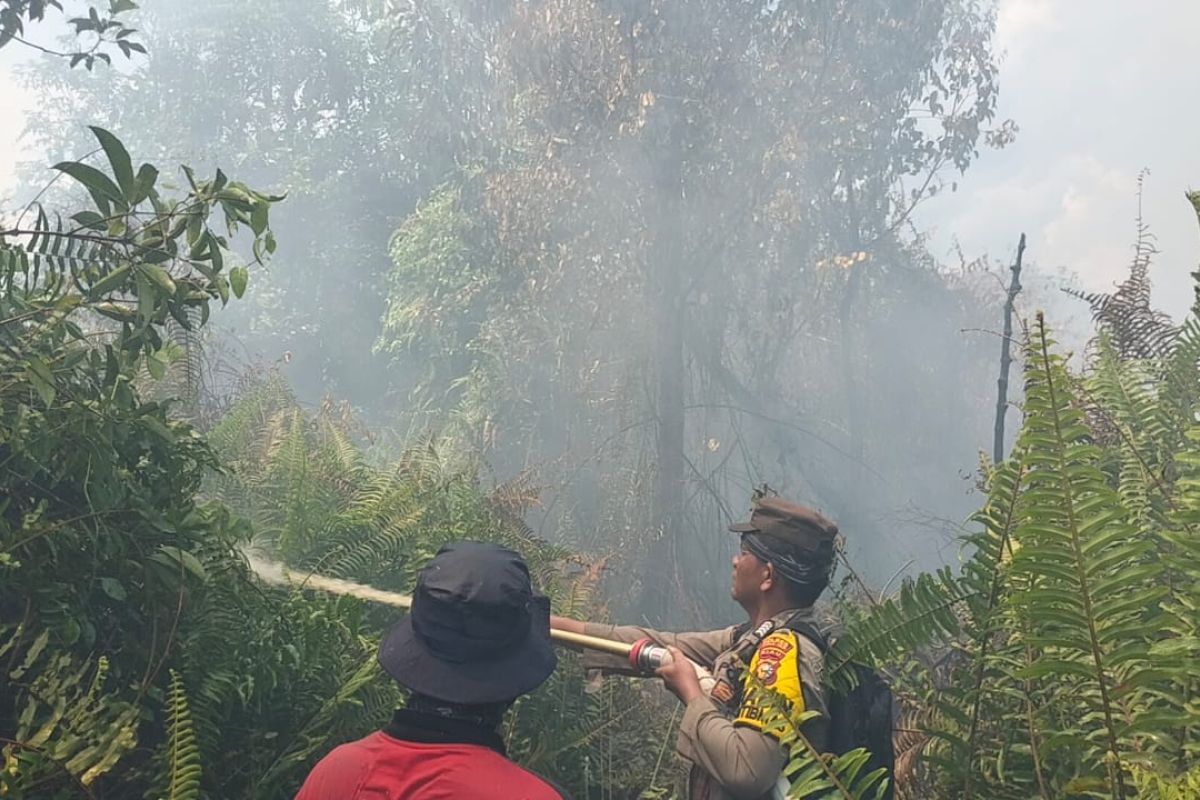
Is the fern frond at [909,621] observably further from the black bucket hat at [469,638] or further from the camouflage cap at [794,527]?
the black bucket hat at [469,638]

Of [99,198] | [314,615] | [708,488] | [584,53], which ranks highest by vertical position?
[584,53]

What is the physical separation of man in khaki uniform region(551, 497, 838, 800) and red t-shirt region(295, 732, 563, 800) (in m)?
0.76

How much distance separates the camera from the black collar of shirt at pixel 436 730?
1.48 meters

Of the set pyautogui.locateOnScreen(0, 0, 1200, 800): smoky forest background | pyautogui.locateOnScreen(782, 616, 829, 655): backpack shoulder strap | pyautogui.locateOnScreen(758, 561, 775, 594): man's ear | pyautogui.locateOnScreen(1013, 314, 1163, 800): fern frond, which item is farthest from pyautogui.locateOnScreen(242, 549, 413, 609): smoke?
pyautogui.locateOnScreen(1013, 314, 1163, 800): fern frond

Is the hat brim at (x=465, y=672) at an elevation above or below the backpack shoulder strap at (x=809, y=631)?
below

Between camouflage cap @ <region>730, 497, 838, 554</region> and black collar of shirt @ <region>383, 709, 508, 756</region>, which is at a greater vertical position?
camouflage cap @ <region>730, 497, 838, 554</region>

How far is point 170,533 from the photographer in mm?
2512

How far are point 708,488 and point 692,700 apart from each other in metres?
5.70

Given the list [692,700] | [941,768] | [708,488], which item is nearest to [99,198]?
[692,700]

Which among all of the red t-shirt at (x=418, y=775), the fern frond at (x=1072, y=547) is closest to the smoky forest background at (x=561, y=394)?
the fern frond at (x=1072, y=547)

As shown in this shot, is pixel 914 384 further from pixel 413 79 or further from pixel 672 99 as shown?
pixel 413 79

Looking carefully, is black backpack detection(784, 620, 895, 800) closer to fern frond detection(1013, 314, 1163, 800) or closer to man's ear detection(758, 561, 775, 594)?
man's ear detection(758, 561, 775, 594)

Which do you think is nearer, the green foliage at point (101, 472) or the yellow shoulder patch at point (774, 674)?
the green foliage at point (101, 472)

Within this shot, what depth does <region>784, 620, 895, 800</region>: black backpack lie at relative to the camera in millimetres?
2330
